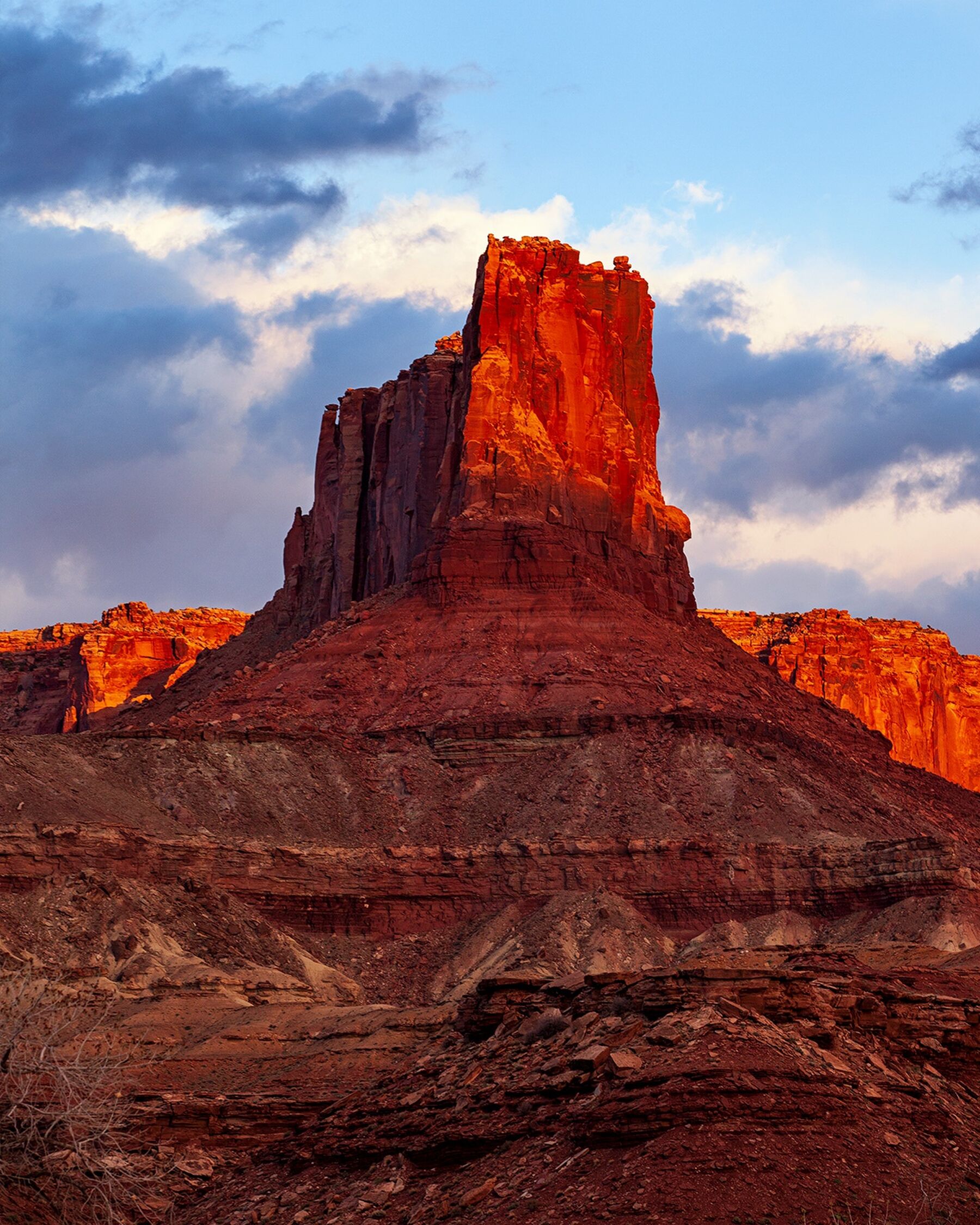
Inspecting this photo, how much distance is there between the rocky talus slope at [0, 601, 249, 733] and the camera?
465 ft

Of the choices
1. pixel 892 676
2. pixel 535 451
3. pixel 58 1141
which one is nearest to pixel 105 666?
pixel 535 451

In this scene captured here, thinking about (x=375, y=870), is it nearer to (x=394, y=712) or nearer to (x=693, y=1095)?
(x=394, y=712)

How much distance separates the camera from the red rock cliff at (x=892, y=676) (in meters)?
150

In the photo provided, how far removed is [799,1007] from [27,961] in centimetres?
2955

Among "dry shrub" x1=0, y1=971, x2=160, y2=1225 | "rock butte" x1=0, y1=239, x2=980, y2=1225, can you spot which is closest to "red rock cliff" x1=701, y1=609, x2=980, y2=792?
"rock butte" x1=0, y1=239, x2=980, y2=1225

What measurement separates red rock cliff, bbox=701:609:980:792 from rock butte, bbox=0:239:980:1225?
124ft

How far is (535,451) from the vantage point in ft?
358

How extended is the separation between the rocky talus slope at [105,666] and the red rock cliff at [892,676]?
39.6m

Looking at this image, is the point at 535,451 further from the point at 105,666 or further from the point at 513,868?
the point at 105,666

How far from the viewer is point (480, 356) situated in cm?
11175

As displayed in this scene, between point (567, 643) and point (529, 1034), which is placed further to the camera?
point (567, 643)

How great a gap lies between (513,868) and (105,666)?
2752 inches

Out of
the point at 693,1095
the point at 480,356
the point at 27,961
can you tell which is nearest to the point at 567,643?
the point at 480,356

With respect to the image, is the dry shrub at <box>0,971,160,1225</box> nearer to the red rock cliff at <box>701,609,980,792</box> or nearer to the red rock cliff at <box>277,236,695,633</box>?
the red rock cliff at <box>277,236,695,633</box>
